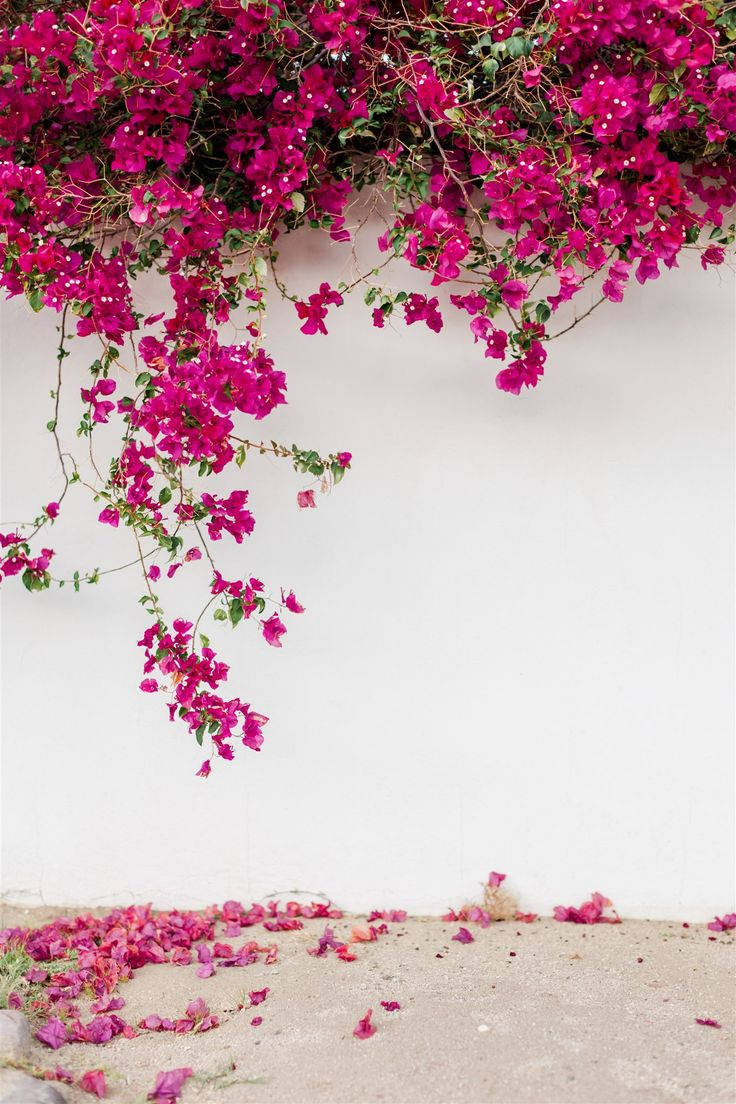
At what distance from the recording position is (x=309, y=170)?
259 centimetres

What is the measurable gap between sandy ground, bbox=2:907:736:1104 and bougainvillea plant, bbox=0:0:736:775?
0.62m

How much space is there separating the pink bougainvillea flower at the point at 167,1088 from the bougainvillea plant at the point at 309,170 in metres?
0.73

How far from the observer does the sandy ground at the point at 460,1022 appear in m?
1.94

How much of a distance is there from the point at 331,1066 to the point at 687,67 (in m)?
2.28

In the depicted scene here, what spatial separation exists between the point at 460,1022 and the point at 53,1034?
35.0 inches

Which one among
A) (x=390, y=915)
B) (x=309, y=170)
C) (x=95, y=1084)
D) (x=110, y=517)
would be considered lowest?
(x=95, y=1084)

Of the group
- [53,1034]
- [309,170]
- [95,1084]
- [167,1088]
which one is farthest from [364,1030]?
[309,170]

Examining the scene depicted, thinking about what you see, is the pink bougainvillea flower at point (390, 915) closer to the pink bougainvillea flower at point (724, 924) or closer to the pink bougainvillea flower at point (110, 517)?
the pink bougainvillea flower at point (724, 924)

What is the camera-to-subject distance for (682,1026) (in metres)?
2.17

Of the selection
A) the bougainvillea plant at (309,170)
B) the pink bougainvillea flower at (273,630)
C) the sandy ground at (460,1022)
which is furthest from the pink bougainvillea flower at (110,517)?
the sandy ground at (460,1022)

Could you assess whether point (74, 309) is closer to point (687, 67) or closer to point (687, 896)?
point (687, 67)

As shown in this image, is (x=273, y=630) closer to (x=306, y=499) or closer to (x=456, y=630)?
(x=306, y=499)

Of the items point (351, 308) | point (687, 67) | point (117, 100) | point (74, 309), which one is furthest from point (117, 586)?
point (687, 67)

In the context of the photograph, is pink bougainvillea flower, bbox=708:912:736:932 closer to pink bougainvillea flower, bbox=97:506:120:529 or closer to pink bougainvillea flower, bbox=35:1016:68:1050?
pink bougainvillea flower, bbox=35:1016:68:1050
